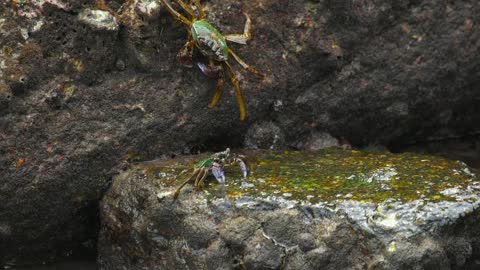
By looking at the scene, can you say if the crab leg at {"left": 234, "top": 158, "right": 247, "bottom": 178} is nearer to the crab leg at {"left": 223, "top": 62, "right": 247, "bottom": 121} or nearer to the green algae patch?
the green algae patch

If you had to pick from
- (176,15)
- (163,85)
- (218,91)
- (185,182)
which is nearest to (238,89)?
(218,91)

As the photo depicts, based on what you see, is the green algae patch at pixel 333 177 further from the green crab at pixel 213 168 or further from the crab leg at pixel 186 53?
the crab leg at pixel 186 53

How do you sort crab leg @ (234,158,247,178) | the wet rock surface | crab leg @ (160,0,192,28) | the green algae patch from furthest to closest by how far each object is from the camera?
crab leg @ (160,0,192,28) → crab leg @ (234,158,247,178) → the green algae patch → the wet rock surface

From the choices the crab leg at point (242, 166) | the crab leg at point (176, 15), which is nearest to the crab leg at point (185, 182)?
the crab leg at point (242, 166)

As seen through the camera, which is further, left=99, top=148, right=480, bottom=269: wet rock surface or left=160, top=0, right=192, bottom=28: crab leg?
left=160, top=0, right=192, bottom=28: crab leg

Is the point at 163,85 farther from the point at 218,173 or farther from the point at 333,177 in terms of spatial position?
the point at 333,177

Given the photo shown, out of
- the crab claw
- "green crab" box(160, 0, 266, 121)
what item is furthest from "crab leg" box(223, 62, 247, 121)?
the crab claw

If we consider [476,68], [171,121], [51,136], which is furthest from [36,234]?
[476,68]
